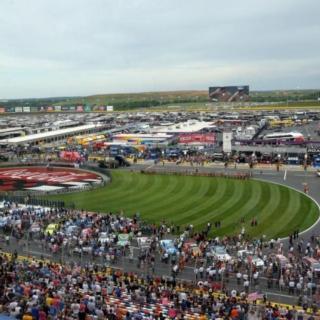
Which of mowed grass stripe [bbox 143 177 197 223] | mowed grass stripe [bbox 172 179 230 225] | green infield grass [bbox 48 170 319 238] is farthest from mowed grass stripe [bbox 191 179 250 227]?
mowed grass stripe [bbox 143 177 197 223]

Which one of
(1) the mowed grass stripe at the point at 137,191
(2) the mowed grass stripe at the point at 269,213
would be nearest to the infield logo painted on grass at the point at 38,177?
(1) the mowed grass stripe at the point at 137,191

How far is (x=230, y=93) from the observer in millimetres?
145875

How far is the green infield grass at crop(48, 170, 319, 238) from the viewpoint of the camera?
35.8m

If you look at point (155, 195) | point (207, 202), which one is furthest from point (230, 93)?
point (207, 202)

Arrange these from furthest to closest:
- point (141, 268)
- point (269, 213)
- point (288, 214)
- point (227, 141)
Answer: point (227, 141)
point (269, 213)
point (288, 214)
point (141, 268)

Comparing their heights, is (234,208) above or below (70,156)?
below

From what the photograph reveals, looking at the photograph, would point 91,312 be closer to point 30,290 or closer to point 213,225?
point 30,290

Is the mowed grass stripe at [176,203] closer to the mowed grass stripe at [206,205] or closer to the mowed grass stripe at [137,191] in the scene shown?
the mowed grass stripe at [206,205]

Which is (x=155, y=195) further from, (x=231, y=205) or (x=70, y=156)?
(x=70, y=156)

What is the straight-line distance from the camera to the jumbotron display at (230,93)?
144500 millimetres

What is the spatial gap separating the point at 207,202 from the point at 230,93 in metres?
108

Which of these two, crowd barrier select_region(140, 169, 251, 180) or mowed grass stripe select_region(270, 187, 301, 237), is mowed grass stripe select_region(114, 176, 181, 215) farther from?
mowed grass stripe select_region(270, 187, 301, 237)

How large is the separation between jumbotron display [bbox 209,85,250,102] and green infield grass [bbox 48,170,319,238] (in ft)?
311

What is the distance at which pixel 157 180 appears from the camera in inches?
2092
